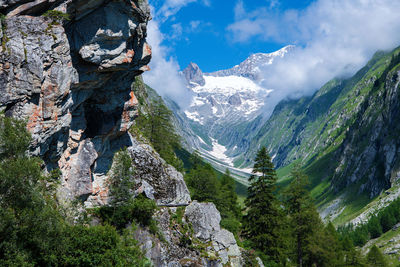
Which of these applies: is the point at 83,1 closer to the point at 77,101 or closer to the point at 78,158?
the point at 77,101

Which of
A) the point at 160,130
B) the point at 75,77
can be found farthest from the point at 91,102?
the point at 160,130

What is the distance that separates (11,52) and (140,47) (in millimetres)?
19522

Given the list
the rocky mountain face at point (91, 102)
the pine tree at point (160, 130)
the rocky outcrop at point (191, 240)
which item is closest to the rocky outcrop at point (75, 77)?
the rocky mountain face at point (91, 102)

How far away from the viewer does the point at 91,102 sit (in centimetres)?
4244

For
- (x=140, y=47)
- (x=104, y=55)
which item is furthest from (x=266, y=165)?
(x=104, y=55)

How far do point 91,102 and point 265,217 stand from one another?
33480 millimetres

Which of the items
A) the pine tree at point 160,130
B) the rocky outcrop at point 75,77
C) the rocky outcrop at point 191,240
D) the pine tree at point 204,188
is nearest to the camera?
the rocky outcrop at point 75,77

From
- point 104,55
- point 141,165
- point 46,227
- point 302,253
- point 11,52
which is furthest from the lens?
point 302,253

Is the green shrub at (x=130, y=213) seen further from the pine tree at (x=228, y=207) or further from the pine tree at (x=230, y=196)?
the pine tree at (x=230, y=196)

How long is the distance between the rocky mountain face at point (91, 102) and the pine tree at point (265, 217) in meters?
5.18

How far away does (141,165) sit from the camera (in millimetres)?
46875

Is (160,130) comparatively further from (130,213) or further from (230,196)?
(130,213)

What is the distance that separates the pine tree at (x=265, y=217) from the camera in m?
48.7

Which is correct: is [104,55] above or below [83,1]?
below
